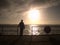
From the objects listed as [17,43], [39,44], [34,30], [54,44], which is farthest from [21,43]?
[34,30]

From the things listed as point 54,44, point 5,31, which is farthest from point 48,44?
point 5,31

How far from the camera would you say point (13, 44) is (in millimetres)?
21109

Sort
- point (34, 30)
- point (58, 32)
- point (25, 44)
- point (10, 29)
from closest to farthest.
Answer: point (25, 44) → point (34, 30) → point (58, 32) → point (10, 29)

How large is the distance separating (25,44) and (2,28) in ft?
38.6

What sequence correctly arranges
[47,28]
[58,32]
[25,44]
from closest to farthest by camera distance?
1. [25,44]
2. [47,28]
3. [58,32]

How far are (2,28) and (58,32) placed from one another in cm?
790

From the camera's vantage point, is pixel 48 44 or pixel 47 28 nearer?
pixel 48 44

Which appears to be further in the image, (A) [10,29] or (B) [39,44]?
(A) [10,29]

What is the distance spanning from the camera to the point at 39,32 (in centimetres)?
3225

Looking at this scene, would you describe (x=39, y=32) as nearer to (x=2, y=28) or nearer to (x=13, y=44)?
(x=2, y=28)

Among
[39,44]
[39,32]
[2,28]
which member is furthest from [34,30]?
[39,44]

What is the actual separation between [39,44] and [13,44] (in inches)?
95.1

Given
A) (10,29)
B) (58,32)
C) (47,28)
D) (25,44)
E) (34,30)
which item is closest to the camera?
(25,44)

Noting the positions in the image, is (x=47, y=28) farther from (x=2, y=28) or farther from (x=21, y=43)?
(x=2, y=28)
